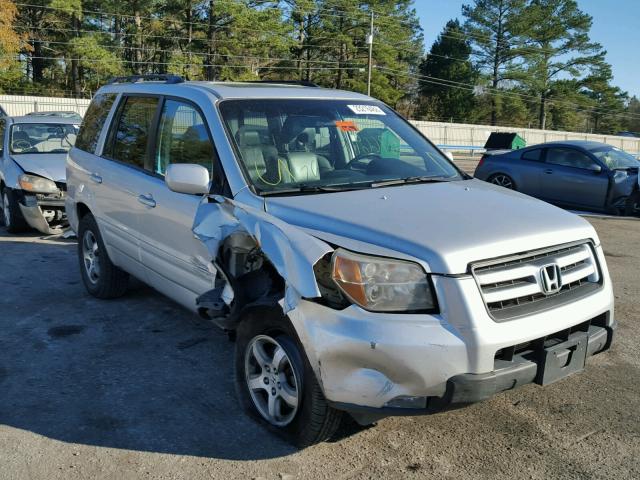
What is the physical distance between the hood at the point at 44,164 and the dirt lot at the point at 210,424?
13.8ft

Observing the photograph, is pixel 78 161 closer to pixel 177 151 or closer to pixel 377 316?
pixel 177 151

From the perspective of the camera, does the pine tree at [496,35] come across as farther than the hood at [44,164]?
Yes

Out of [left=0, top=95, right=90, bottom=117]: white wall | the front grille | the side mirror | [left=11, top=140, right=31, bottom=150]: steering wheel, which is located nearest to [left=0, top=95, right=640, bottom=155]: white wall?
[left=0, top=95, right=90, bottom=117]: white wall

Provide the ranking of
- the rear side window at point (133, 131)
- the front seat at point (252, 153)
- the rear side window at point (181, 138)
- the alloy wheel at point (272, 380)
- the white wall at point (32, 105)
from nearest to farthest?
the alloy wheel at point (272, 380) → the front seat at point (252, 153) → the rear side window at point (181, 138) → the rear side window at point (133, 131) → the white wall at point (32, 105)

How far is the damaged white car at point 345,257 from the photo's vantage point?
2.91m

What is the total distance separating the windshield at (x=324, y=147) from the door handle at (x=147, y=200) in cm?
92

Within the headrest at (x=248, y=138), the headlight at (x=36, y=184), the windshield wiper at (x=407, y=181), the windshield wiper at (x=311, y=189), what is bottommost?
the headlight at (x=36, y=184)

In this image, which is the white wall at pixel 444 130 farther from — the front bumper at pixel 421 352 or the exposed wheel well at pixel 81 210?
the front bumper at pixel 421 352

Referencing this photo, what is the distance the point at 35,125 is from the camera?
10242 millimetres

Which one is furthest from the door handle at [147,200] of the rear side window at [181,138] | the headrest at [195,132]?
the headrest at [195,132]

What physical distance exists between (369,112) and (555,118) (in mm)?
77499

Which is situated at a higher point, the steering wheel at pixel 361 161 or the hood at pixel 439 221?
the steering wheel at pixel 361 161

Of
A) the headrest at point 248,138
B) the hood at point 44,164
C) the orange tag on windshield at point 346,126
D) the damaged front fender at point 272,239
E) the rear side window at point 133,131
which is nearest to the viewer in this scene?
the damaged front fender at point 272,239

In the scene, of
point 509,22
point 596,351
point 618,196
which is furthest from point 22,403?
point 509,22
